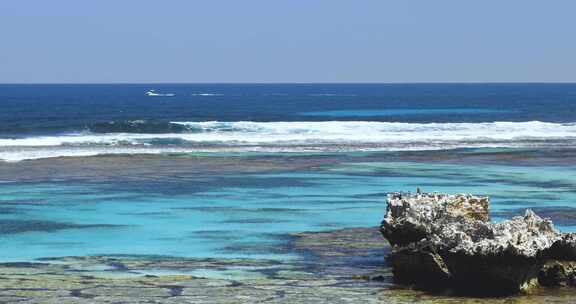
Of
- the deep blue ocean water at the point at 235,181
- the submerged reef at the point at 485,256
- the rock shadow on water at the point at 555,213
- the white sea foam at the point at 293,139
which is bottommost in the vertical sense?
the white sea foam at the point at 293,139

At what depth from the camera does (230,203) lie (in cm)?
2462

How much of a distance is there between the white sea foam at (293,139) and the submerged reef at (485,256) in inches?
983

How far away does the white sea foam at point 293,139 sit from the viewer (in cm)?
4366

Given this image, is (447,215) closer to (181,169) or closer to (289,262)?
(289,262)

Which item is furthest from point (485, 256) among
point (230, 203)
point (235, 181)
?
point (235, 181)

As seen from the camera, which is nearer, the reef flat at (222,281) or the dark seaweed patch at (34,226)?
the reef flat at (222,281)

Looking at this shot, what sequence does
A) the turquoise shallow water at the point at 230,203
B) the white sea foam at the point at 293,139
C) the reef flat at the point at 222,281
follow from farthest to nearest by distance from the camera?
1. the white sea foam at the point at 293,139
2. the turquoise shallow water at the point at 230,203
3. the reef flat at the point at 222,281

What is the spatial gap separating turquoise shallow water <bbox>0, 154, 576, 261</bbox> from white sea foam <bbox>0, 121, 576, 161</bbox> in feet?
28.1

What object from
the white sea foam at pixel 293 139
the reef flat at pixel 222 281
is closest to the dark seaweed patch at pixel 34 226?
the reef flat at pixel 222 281

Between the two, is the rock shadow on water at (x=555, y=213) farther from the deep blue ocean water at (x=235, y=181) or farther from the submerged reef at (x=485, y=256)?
the submerged reef at (x=485, y=256)

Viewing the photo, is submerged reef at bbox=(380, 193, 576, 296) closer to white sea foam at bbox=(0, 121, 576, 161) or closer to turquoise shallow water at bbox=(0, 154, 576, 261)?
turquoise shallow water at bbox=(0, 154, 576, 261)

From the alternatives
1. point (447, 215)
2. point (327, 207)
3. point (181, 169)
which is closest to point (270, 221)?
point (327, 207)

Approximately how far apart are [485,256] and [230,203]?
11150 mm

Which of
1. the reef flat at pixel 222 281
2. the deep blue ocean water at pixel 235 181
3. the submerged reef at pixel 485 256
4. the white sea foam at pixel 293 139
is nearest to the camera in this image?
the reef flat at pixel 222 281
